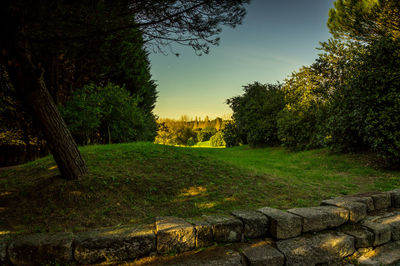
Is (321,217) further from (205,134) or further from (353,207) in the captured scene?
(205,134)

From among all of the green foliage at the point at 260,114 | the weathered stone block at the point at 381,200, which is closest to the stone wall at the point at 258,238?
the weathered stone block at the point at 381,200

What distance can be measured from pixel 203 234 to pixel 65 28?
157 inches

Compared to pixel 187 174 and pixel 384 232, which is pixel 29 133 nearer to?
pixel 187 174

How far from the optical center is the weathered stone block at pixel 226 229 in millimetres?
2383

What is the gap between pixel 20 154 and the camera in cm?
955

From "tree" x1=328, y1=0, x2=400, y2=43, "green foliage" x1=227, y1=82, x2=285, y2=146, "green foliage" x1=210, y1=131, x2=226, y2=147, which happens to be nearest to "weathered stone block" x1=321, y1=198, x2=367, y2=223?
"tree" x1=328, y1=0, x2=400, y2=43

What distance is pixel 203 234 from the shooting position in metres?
2.31

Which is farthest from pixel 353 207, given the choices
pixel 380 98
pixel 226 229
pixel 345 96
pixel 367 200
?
pixel 345 96

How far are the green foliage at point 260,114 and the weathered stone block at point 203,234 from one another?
1444 centimetres

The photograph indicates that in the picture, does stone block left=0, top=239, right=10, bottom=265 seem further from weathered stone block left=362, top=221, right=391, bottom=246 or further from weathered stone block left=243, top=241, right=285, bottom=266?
weathered stone block left=362, top=221, right=391, bottom=246

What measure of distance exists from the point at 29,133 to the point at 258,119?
14846 millimetres

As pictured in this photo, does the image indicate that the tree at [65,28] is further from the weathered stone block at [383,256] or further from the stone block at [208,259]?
the weathered stone block at [383,256]

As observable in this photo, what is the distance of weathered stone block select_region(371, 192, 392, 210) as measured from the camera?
3.51 metres

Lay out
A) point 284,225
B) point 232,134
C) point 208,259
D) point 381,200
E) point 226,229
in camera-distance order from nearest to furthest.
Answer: point 208,259, point 226,229, point 284,225, point 381,200, point 232,134
